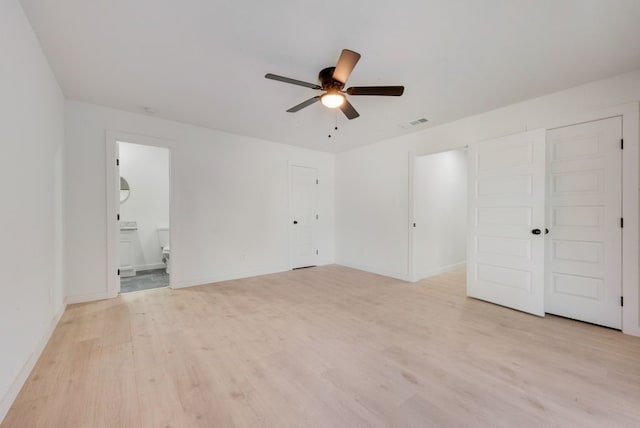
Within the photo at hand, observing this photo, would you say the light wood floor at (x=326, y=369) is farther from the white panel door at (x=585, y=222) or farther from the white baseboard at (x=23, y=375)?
the white panel door at (x=585, y=222)

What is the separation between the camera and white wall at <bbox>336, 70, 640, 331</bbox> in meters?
2.78

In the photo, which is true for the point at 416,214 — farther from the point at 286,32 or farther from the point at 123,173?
the point at 123,173

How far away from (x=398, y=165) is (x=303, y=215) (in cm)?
218

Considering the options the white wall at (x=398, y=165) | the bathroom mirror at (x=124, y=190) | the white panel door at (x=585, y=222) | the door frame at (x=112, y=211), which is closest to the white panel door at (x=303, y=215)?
the white wall at (x=398, y=165)

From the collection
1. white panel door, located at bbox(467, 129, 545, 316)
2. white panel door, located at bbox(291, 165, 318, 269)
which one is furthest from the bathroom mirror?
white panel door, located at bbox(467, 129, 545, 316)

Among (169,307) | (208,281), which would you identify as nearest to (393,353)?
(169,307)

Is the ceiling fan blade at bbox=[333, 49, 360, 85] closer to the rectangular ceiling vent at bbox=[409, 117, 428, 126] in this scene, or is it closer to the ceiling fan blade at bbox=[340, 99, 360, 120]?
the ceiling fan blade at bbox=[340, 99, 360, 120]

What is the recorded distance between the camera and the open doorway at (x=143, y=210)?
5039 mm

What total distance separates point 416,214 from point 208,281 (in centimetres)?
370

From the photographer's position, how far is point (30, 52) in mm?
1994

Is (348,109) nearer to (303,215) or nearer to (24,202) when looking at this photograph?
(24,202)

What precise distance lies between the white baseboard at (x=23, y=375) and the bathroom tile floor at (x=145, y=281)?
1.48m

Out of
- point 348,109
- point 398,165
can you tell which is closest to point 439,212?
point 398,165

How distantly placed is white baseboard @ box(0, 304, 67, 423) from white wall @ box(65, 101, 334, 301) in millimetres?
1142
